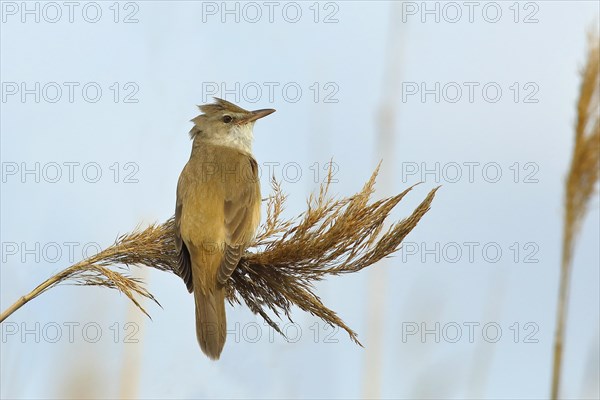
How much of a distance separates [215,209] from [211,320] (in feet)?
2.56

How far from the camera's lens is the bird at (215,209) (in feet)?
12.9

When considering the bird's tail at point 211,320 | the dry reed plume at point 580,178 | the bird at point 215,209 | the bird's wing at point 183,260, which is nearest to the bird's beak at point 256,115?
the bird at point 215,209

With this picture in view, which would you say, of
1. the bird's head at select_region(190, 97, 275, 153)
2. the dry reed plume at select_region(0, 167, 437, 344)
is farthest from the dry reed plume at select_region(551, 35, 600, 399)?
the bird's head at select_region(190, 97, 275, 153)

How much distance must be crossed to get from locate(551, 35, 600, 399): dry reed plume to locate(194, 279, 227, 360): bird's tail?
253 centimetres

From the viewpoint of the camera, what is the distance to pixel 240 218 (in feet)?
14.4

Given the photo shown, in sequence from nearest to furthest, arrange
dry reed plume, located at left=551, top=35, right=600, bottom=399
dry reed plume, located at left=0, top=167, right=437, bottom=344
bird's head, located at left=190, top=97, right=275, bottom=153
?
dry reed plume, located at left=551, top=35, right=600, bottom=399, dry reed plume, located at left=0, top=167, right=437, bottom=344, bird's head, located at left=190, top=97, right=275, bottom=153

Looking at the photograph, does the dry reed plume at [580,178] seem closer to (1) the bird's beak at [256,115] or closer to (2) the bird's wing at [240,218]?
(2) the bird's wing at [240,218]

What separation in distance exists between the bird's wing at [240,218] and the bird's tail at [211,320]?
0.19m

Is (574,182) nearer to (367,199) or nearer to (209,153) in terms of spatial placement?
(367,199)

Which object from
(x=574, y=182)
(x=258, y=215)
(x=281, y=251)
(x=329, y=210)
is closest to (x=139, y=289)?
(x=281, y=251)

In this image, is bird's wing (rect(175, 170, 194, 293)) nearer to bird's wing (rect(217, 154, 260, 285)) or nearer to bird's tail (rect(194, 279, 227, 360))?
bird's tail (rect(194, 279, 227, 360))

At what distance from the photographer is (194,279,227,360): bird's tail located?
12.4 ft

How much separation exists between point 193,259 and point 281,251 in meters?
1.15

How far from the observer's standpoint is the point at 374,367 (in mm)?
3682
